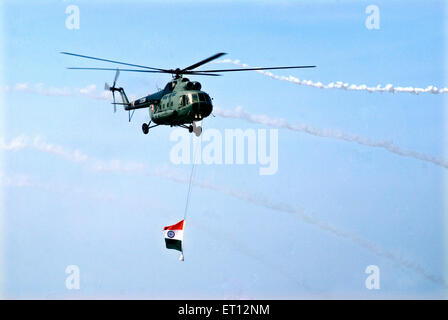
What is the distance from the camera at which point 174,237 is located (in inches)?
2249

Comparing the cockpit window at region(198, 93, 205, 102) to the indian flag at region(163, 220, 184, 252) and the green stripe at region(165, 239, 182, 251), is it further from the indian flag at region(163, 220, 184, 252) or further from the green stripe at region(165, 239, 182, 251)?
the green stripe at region(165, 239, 182, 251)

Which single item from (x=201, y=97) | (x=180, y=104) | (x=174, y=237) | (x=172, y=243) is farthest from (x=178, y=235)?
(x=201, y=97)

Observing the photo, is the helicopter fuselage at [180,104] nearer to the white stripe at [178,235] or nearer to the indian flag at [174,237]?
the indian flag at [174,237]

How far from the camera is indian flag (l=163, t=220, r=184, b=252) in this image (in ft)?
186

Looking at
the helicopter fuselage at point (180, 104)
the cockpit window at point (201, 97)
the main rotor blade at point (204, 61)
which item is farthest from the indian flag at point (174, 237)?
the main rotor blade at point (204, 61)

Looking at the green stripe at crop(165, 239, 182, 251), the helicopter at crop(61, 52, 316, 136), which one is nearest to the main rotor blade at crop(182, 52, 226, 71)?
the helicopter at crop(61, 52, 316, 136)

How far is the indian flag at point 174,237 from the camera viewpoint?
56.8 metres

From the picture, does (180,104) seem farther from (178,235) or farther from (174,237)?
(174,237)
